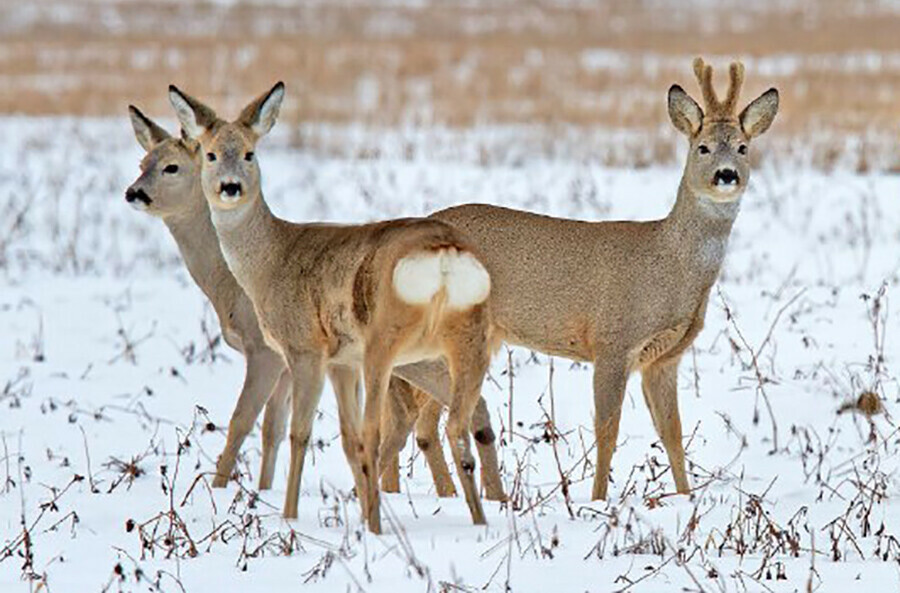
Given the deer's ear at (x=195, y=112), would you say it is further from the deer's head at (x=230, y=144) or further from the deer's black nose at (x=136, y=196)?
the deer's black nose at (x=136, y=196)

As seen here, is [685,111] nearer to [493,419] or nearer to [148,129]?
[493,419]

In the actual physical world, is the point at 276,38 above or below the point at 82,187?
above

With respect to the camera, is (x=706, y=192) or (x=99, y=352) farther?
(x=99, y=352)

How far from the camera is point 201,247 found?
993 centimetres

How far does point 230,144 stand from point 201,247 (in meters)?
1.66

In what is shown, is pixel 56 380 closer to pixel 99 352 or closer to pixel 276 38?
pixel 99 352

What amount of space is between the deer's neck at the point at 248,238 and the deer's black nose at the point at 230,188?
206 millimetres

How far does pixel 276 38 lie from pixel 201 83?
6214 mm

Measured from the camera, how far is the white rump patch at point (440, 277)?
706 cm

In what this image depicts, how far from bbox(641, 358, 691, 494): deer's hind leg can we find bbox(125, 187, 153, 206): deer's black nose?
9.62 ft

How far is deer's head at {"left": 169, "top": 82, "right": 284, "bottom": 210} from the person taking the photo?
8344mm

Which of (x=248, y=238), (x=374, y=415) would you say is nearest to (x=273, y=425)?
(x=248, y=238)

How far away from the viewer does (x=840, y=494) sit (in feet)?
27.5

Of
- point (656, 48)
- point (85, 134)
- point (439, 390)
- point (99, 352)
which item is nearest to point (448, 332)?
point (439, 390)
